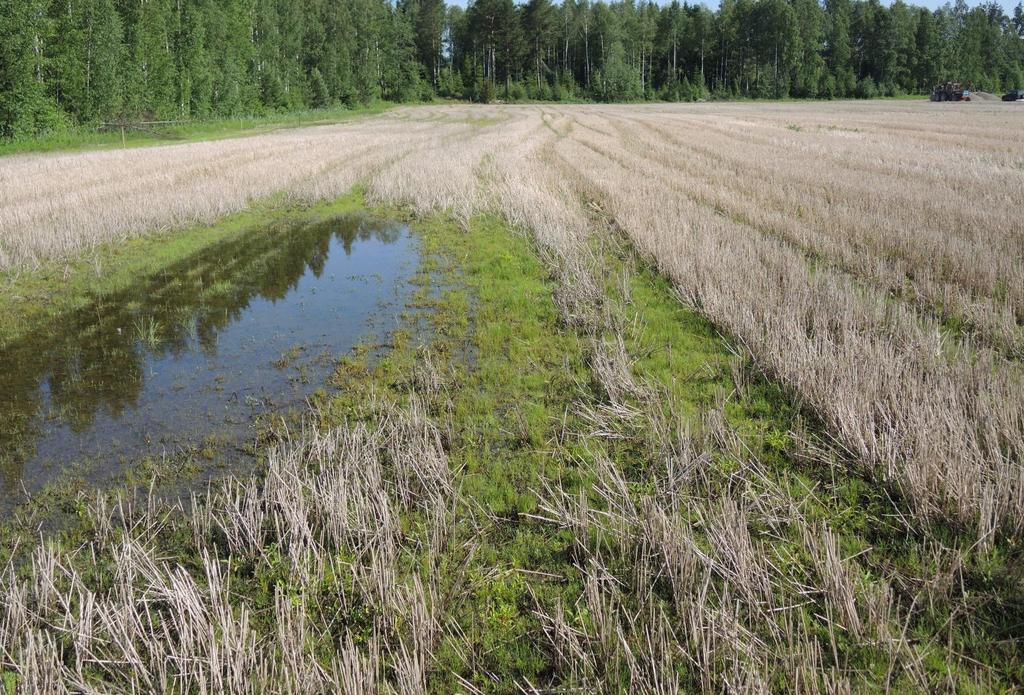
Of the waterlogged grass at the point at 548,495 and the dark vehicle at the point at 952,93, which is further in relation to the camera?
the dark vehicle at the point at 952,93

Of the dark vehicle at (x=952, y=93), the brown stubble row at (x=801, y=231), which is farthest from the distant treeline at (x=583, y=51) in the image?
the brown stubble row at (x=801, y=231)

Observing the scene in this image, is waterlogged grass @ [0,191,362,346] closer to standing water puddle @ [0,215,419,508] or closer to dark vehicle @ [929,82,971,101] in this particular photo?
standing water puddle @ [0,215,419,508]

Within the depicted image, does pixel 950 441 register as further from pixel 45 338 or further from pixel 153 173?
pixel 153 173

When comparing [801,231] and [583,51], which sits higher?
[583,51]

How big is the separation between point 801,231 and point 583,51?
109580 mm

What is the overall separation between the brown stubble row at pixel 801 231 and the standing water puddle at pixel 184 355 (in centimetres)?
290

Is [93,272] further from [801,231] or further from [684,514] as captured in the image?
[801,231]

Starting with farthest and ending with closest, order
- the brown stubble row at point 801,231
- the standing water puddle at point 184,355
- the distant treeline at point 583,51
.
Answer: the distant treeline at point 583,51 → the standing water puddle at point 184,355 → the brown stubble row at point 801,231

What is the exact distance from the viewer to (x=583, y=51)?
109 meters

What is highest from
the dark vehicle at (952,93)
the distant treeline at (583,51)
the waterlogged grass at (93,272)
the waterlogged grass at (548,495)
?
the distant treeline at (583,51)

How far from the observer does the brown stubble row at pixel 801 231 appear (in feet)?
14.7

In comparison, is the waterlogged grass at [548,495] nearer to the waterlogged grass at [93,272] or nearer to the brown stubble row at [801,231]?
the brown stubble row at [801,231]

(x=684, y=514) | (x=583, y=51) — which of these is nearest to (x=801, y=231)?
(x=684, y=514)

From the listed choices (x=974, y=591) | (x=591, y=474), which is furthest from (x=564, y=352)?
(x=974, y=591)
